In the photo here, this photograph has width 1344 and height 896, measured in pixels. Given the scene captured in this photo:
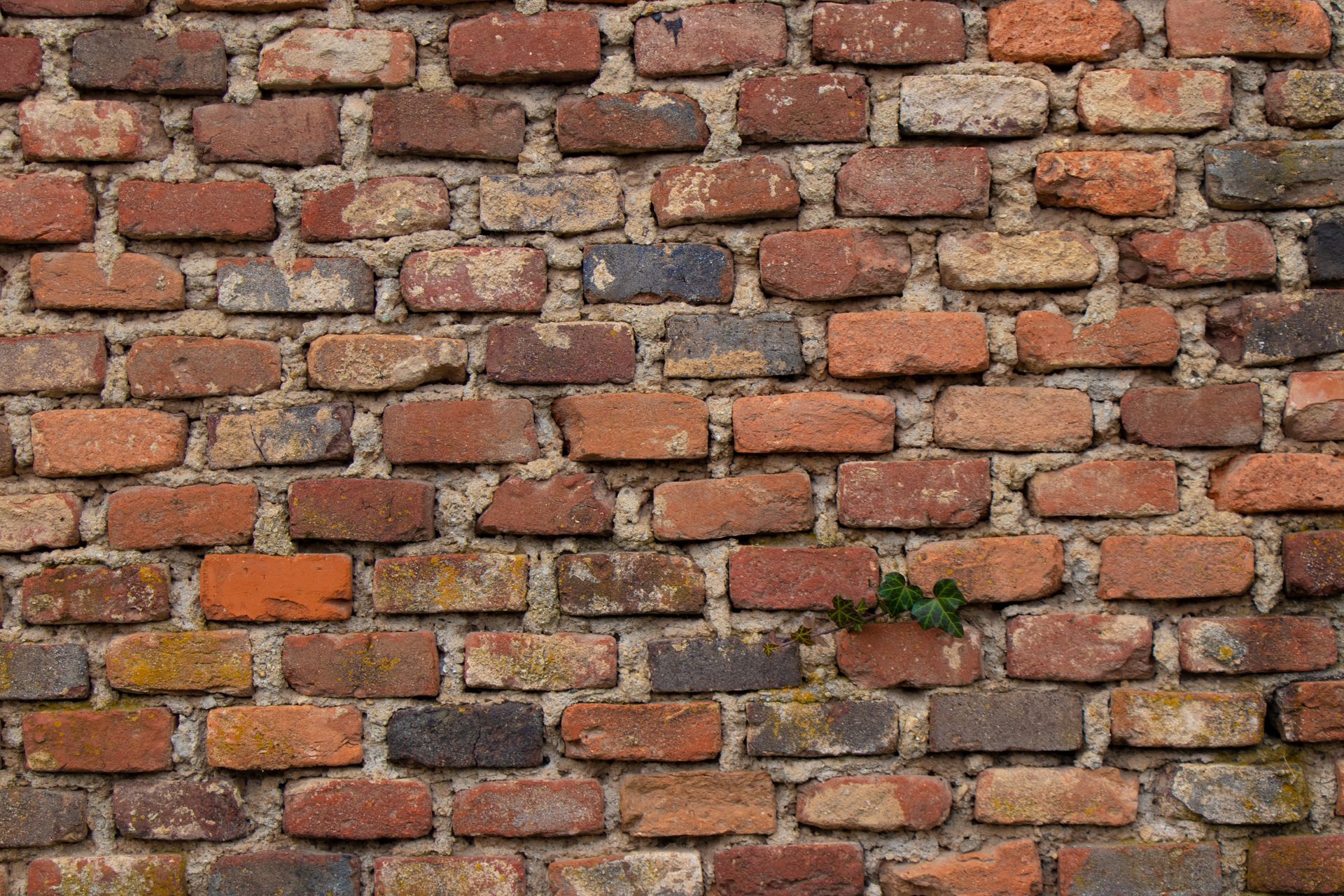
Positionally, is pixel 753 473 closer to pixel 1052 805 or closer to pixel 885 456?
pixel 885 456

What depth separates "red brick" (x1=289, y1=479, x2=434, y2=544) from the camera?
1.27 metres

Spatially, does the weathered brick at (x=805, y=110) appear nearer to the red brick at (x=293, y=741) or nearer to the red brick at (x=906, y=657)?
the red brick at (x=906, y=657)

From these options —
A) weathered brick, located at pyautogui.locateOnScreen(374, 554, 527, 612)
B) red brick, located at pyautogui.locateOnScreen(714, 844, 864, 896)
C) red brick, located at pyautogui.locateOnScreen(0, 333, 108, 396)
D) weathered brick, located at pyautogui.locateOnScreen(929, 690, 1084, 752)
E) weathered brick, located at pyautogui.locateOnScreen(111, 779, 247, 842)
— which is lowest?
red brick, located at pyautogui.locateOnScreen(714, 844, 864, 896)

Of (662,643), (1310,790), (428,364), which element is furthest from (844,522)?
(1310,790)

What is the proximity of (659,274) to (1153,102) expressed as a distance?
70cm

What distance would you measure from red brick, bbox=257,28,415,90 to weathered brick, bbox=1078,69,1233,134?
93 centimetres

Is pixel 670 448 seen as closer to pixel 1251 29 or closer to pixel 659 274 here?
pixel 659 274

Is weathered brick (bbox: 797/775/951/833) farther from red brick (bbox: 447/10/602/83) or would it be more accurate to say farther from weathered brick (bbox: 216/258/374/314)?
red brick (bbox: 447/10/602/83)

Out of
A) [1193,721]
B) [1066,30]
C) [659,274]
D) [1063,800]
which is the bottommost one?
[1063,800]

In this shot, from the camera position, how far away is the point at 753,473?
1277 millimetres

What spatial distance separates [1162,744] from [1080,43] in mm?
937

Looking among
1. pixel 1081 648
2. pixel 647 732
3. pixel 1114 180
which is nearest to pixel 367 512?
pixel 647 732

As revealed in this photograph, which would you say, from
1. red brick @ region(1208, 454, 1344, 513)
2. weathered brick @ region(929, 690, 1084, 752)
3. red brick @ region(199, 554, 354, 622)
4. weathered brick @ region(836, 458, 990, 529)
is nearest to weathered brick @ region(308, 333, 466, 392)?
red brick @ region(199, 554, 354, 622)

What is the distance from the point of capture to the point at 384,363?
4.22 ft
